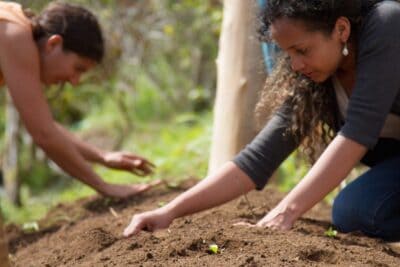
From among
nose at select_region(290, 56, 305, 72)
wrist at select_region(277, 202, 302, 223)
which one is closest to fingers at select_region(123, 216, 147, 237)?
wrist at select_region(277, 202, 302, 223)

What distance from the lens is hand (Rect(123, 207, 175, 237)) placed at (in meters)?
2.73

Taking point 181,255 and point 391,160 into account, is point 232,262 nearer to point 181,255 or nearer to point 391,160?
point 181,255

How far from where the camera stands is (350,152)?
260 centimetres

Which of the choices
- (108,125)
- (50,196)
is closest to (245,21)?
(50,196)

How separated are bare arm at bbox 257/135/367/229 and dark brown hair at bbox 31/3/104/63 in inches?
61.0

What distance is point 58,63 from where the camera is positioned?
373 centimetres

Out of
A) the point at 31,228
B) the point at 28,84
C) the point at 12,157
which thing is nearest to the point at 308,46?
the point at 28,84

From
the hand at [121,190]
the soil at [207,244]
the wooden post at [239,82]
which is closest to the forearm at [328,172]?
the soil at [207,244]

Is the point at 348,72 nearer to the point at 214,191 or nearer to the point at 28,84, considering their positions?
the point at 214,191

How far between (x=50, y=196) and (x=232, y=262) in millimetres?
3943

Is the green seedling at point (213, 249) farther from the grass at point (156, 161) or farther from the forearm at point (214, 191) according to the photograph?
the grass at point (156, 161)

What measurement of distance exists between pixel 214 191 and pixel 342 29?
81cm

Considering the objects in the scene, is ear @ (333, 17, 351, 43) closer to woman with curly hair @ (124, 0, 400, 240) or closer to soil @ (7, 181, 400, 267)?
woman with curly hair @ (124, 0, 400, 240)

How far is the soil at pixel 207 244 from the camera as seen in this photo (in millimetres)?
2396
